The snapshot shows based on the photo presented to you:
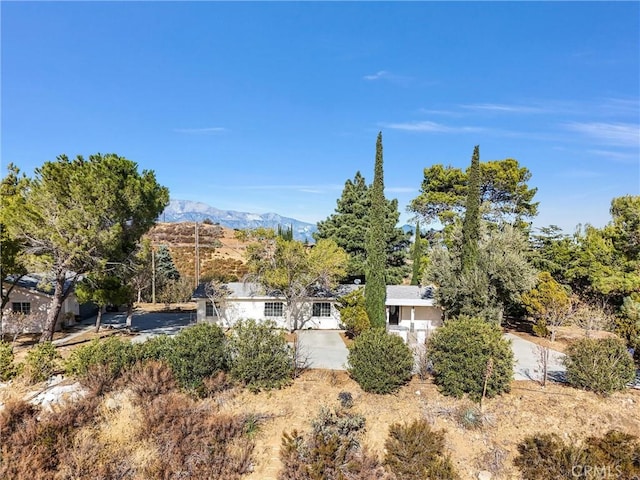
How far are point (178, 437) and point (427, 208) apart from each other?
2765 centimetres

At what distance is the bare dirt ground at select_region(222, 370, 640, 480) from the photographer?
9445 mm

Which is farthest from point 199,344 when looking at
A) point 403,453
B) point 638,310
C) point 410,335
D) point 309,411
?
point 638,310

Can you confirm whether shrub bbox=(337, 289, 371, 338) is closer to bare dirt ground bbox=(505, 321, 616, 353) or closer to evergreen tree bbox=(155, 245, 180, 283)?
bare dirt ground bbox=(505, 321, 616, 353)

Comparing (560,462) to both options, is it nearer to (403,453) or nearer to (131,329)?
(403,453)

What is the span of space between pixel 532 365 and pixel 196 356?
1335 cm

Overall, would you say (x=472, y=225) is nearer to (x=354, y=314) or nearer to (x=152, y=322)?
(x=354, y=314)

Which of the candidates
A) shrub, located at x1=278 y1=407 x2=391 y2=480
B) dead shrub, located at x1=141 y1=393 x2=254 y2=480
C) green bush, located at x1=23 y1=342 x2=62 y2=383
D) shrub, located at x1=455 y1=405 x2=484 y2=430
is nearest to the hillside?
green bush, located at x1=23 y1=342 x2=62 y2=383

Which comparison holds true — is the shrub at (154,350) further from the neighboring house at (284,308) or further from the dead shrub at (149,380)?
the neighboring house at (284,308)

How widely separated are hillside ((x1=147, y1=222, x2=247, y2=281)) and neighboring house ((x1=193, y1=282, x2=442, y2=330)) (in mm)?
23153

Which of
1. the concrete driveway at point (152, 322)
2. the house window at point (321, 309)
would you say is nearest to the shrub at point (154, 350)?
the concrete driveway at point (152, 322)

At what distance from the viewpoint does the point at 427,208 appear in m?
32.1

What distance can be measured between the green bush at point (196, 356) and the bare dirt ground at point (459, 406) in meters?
1.32

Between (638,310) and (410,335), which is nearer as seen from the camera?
(638,310)

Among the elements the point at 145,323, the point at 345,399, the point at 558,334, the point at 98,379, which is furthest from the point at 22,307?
the point at 558,334
